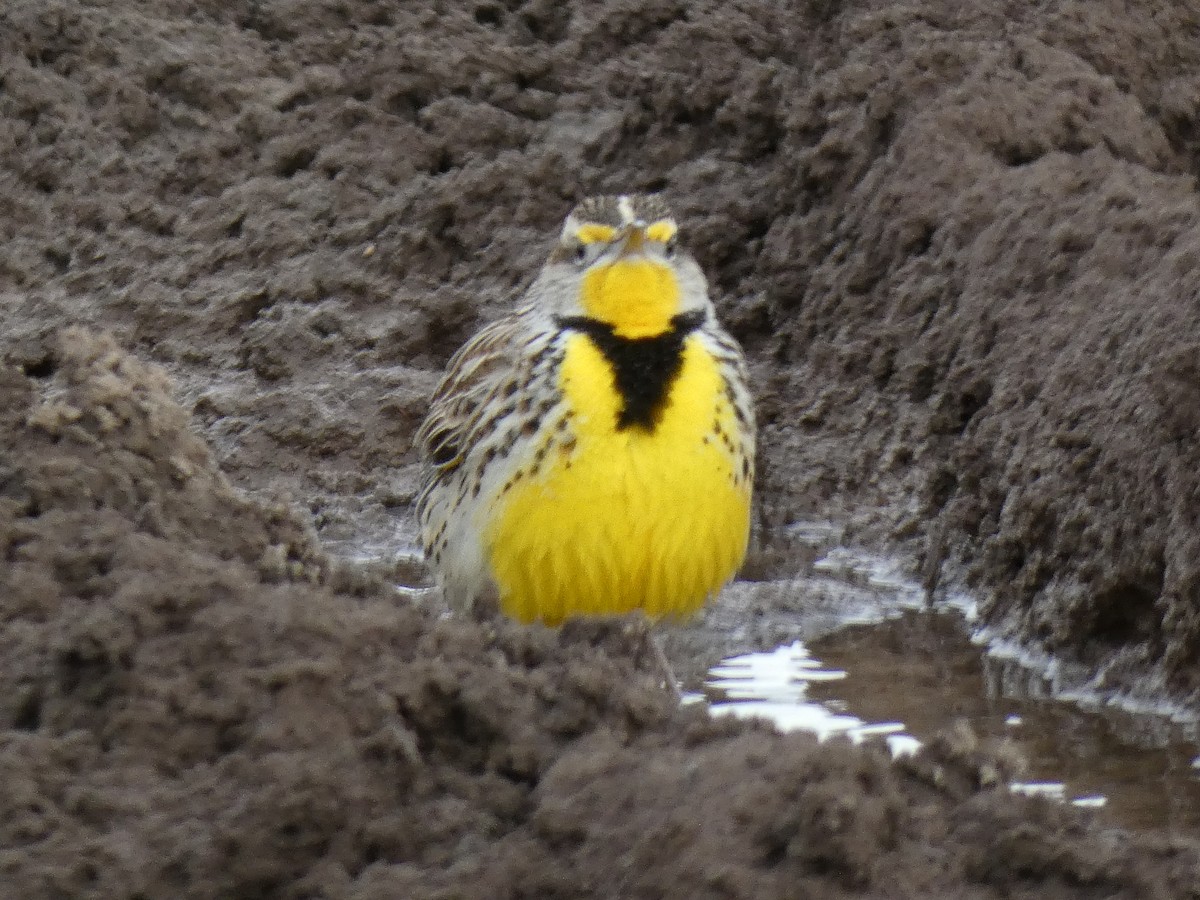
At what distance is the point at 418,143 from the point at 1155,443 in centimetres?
437

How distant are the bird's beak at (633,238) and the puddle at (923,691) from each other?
1.16 meters

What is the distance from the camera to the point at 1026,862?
143 inches

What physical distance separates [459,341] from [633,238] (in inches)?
115

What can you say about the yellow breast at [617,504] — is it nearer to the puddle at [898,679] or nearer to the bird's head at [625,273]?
the bird's head at [625,273]

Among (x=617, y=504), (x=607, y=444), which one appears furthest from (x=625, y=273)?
(x=617, y=504)

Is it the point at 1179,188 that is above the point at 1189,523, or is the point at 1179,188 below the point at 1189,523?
above

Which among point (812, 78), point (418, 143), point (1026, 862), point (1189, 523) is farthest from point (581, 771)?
point (418, 143)

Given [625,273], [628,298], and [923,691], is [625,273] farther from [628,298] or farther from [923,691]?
[923,691]

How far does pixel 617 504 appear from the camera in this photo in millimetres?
6188

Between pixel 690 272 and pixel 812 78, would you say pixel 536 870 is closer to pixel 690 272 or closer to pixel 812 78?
pixel 690 272

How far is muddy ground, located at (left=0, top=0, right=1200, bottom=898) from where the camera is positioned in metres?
3.62

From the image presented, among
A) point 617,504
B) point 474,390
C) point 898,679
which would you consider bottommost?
point 898,679

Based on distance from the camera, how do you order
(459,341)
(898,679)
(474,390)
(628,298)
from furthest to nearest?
(459,341)
(474,390)
(628,298)
(898,679)

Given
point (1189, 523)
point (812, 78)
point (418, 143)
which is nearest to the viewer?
point (1189, 523)
